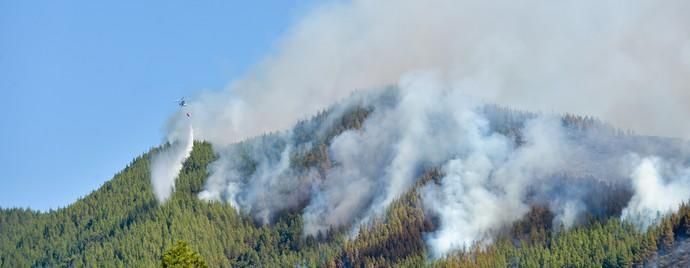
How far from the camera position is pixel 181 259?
6427 inches

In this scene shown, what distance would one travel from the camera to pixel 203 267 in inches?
6540

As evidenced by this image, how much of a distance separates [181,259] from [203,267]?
3649 millimetres
